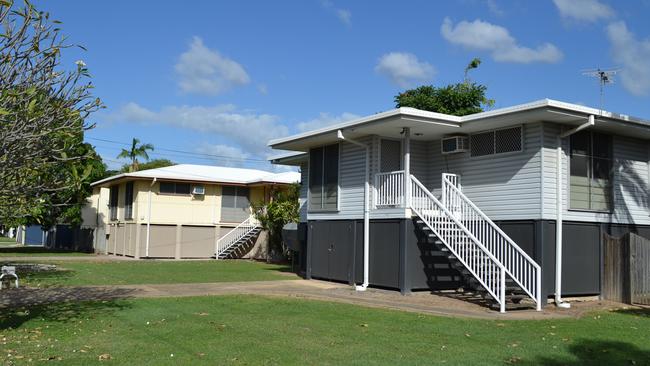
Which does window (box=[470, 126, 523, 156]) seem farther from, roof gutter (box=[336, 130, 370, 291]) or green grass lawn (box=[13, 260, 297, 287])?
green grass lawn (box=[13, 260, 297, 287])

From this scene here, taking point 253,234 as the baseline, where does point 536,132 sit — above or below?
above

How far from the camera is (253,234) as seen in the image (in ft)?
105

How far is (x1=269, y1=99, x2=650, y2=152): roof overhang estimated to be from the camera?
13820 millimetres

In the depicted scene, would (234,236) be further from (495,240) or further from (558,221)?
(558,221)

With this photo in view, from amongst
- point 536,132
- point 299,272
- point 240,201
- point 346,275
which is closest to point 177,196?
point 240,201

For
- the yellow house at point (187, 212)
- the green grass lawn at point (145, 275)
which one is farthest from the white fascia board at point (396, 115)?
the yellow house at point (187, 212)

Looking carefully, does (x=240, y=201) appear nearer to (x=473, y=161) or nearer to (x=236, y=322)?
(x=473, y=161)

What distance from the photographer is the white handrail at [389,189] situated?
1633 centimetres

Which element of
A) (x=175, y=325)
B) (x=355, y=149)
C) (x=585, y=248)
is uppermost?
(x=355, y=149)

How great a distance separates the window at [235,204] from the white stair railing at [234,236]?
85 cm

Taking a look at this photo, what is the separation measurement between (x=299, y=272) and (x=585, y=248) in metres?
10.2

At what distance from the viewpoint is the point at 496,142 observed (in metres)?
15.8

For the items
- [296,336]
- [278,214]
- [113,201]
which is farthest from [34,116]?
[113,201]

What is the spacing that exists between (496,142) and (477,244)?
3266mm
